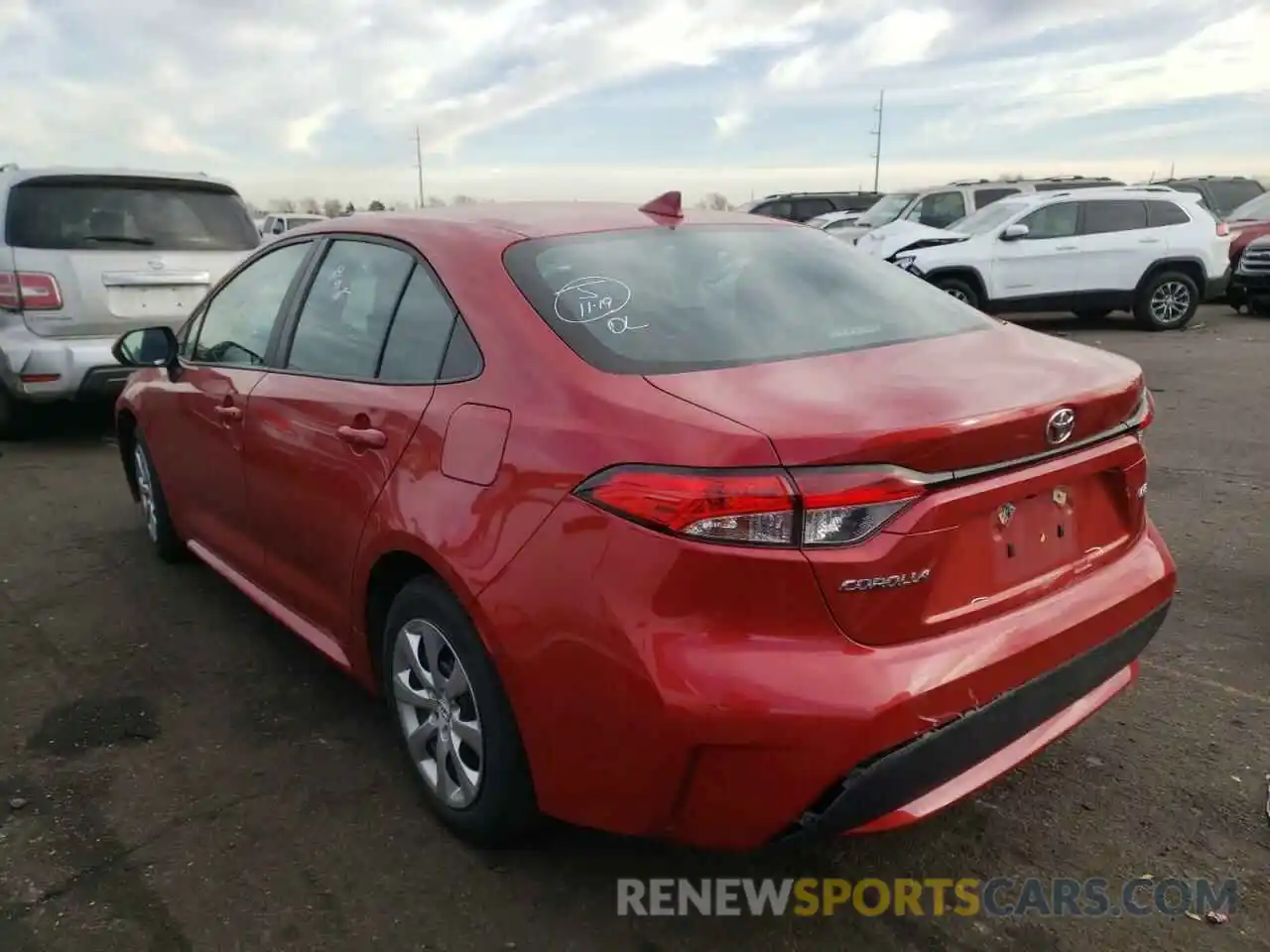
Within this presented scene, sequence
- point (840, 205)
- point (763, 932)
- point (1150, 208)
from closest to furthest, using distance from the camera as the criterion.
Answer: point (763, 932), point (1150, 208), point (840, 205)

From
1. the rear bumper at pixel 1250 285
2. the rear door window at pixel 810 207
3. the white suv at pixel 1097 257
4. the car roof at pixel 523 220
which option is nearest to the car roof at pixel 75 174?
the car roof at pixel 523 220

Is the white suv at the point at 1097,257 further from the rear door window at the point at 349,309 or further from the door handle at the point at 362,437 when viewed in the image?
the door handle at the point at 362,437

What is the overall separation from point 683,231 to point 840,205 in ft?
71.7

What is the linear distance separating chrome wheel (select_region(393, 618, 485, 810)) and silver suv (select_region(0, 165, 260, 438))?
16.2 feet

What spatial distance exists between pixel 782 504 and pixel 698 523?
165 mm

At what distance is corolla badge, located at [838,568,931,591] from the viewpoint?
6.62 ft

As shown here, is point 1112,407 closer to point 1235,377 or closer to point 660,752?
point 660,752

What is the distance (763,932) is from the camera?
2385mm

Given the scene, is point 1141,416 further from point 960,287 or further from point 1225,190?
point 1225,190

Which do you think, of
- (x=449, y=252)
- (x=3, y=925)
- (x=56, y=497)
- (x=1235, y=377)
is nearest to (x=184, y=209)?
(x=56, y=497)

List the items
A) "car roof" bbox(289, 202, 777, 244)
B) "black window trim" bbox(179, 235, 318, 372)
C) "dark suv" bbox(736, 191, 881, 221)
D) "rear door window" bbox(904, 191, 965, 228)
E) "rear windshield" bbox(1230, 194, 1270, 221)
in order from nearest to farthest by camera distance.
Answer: "car roof" bbox(289, 202, 777, 244) → "black window trim" bbox(179, 235, 318, 372) → "rear windshield" bbox(1230, 194, 1270, 221) → "rear door window" bbox(904, 191, 965, 228) → "dark suv" bbox(736, 191, 881, 221)

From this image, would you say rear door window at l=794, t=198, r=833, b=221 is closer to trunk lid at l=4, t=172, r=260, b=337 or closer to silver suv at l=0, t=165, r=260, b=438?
trunk lid at l=4, t=172, r=260, b=337

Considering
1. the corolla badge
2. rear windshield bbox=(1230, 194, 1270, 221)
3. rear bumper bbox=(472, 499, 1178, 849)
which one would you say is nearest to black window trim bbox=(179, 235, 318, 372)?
rear bumper bbox=(472, 499, 1178, 849)

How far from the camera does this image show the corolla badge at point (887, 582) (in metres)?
2.02
